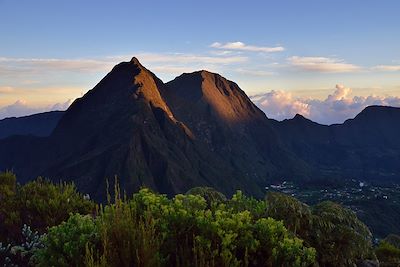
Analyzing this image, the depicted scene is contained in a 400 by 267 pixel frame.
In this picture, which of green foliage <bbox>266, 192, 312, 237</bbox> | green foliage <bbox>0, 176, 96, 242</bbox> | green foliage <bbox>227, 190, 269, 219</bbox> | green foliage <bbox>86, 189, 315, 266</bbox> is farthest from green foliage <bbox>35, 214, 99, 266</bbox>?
green foliage <bbox>0, 176, 96, 242</bbox>

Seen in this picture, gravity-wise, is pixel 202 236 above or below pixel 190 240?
above

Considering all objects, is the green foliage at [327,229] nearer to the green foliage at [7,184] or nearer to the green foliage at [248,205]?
the green foliage at [248,205]

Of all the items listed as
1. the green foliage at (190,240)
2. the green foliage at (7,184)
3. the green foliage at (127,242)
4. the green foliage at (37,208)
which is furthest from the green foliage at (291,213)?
the green foliage at (7,184)

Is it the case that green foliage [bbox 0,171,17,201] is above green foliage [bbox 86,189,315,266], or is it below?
below

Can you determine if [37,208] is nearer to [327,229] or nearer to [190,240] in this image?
[190,240]

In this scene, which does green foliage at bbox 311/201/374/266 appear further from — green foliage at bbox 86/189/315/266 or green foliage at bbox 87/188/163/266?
green foliage at bbox 87/188/163/266

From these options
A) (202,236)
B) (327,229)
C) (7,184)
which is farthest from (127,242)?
(7,184)

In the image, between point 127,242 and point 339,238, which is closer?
point 127,242

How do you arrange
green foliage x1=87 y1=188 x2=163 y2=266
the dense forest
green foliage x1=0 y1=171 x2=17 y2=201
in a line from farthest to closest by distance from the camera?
green foliage x1=0 y1=171 x2=17 y2=201, the dense forest, green foliage x1=87 y1=188 x2=163 y2=266
